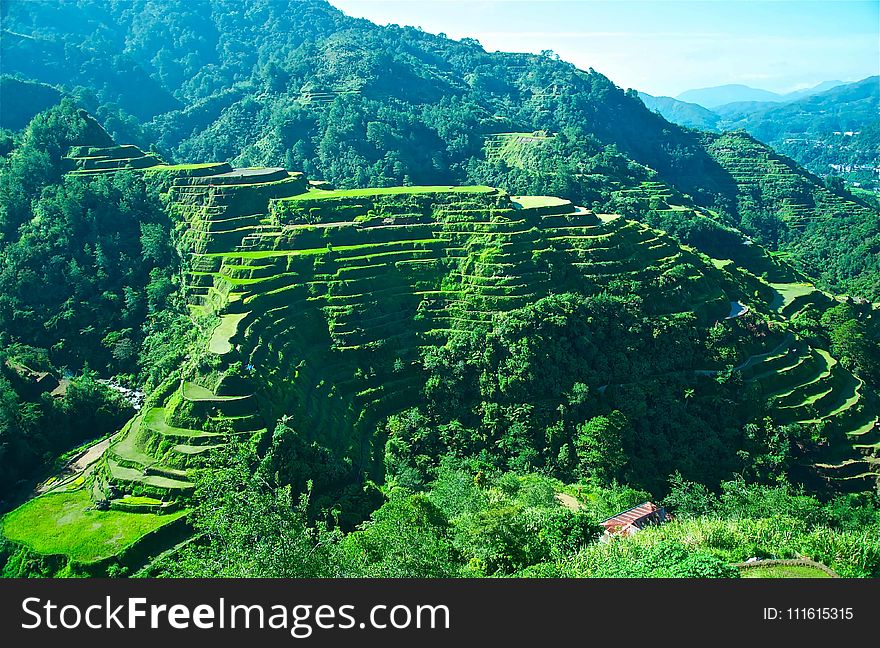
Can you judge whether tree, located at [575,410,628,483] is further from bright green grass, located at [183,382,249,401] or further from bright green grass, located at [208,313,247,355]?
bright green grass, located at [208,313,247,355]

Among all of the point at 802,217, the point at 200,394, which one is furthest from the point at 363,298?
the point at 802,217

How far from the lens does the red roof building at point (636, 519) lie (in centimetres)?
2411

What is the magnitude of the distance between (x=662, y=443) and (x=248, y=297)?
70.0ft

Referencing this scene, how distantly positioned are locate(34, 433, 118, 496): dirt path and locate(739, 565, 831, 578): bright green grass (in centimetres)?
2418

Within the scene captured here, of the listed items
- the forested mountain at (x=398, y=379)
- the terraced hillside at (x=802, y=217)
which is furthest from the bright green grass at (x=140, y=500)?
the terraced hillside at (x=802, y=217)

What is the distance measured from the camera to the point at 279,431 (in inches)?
986

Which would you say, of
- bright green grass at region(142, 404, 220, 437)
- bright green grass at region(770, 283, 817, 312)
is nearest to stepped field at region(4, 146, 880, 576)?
bright green grass at region(142, 404, 220, 437)

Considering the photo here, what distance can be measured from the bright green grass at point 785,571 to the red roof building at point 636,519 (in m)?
6.91

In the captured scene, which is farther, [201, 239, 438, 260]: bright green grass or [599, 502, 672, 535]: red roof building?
[201, 239, 438, 260]: bright green grass

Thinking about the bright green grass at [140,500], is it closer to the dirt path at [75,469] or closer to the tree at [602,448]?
the dirt path at [75,469]

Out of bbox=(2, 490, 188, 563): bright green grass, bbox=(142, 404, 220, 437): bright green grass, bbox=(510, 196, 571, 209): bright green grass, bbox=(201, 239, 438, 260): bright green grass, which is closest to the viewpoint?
bbox=(2, 490, 188, 563): bright green grass

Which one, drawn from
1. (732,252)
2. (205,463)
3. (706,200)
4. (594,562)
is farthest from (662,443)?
(706,200)

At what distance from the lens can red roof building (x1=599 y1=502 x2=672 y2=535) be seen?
79.1 feet

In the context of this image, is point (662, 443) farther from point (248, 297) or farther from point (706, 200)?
point (706, 200)
